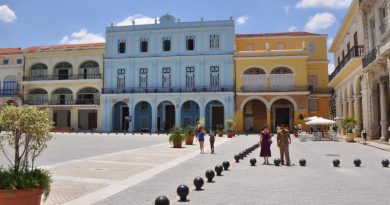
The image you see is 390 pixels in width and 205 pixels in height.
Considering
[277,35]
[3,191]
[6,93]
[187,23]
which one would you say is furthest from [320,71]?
[3,191]

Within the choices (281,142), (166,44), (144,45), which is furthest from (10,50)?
(281,142)

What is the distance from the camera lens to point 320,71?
1801 inches

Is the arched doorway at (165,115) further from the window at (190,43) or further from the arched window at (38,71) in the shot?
the arched window at (38,71)

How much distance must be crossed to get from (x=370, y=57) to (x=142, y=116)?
30359 millimetres

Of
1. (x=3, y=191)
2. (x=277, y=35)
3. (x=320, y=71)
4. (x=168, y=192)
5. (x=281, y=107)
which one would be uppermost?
(x=277, y=35)

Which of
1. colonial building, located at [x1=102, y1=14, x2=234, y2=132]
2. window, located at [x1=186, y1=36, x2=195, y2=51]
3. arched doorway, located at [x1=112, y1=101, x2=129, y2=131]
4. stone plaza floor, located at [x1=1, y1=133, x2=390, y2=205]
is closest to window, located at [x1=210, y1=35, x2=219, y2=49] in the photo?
colonial building, located at [x1=102, y1=14, x2=234, y2=132]

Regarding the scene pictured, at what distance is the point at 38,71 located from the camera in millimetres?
49875

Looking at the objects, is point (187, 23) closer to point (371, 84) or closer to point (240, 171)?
point (371, 84)

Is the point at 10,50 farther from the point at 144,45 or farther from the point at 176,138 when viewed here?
the point at 176,138

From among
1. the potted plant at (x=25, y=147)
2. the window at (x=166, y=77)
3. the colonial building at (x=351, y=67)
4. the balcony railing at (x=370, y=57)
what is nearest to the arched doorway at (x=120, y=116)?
the window at (x=166, y=77)

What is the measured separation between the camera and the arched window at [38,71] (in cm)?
4940

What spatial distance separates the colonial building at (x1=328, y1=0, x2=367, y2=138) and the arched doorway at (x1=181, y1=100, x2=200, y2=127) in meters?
16.0

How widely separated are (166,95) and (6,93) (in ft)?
72.7

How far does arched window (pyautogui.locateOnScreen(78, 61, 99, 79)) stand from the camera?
47628mm
